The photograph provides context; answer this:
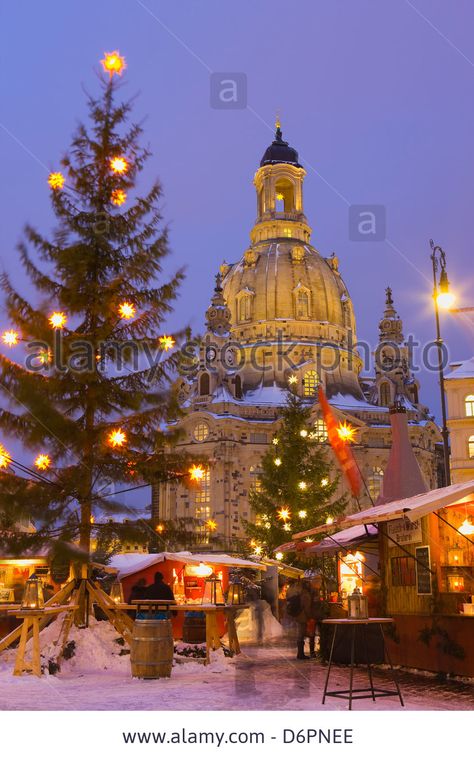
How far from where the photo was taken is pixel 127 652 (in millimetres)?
15969

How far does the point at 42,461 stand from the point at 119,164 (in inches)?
267

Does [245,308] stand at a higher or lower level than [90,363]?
higher

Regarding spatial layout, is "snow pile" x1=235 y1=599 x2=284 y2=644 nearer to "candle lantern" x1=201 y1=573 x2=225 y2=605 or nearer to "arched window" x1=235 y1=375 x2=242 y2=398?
"candle lantern" x1=201 y1=573 x2=225 y2=605

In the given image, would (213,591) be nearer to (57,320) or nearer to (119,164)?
(57,320)

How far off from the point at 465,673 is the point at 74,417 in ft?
30.6

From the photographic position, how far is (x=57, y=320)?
16.8 metres

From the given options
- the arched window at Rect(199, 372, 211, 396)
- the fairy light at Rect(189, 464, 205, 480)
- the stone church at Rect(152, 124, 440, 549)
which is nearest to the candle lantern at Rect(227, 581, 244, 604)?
the fairy light at Rect(189, 464, 205, 480)

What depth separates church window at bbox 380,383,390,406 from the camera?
79.6m

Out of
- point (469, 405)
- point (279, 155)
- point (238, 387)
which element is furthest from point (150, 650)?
point (279, 155)

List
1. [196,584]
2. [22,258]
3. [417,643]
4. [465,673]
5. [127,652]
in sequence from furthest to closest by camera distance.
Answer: [196,584] → [22,258] → [127,652] → [417,643] → [465,673]

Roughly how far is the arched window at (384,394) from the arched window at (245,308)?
15058 millimetres

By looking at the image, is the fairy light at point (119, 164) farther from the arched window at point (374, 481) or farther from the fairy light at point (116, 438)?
the arched window at point (374, 481)

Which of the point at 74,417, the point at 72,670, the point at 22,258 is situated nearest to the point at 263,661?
the point at 72,670

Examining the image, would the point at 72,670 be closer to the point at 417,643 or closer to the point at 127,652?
the point at 127,652
